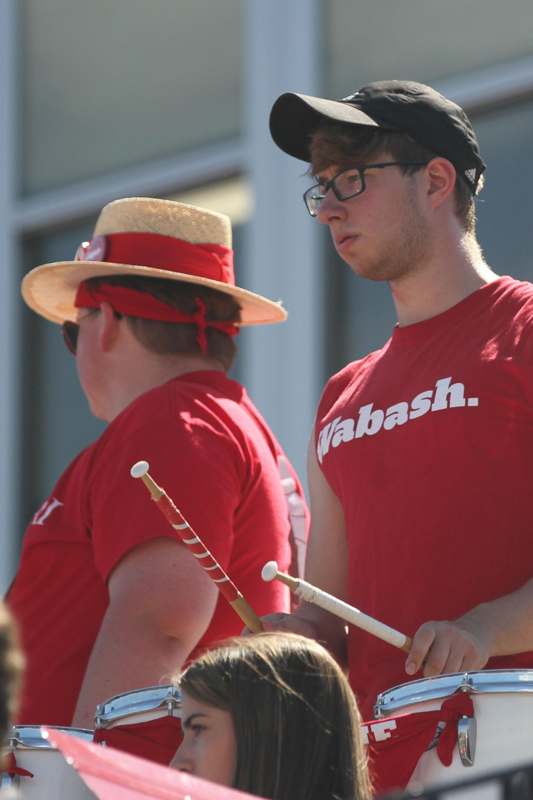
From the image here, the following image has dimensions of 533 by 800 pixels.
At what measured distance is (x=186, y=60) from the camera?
24.0ft

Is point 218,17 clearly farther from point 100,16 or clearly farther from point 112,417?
point 112,417

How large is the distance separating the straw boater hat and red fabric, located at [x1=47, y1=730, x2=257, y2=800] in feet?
7.16

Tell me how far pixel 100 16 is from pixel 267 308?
3.21 meters

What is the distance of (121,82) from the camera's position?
7504 mm

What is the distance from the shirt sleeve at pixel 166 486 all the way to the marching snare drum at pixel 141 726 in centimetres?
49

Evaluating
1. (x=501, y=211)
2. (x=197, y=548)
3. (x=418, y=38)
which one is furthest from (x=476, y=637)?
(x=418, y=38)

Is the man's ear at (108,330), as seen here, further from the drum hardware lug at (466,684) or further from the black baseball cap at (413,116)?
the drum hardware lug at (466,684)

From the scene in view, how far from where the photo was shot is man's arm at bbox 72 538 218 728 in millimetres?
3768

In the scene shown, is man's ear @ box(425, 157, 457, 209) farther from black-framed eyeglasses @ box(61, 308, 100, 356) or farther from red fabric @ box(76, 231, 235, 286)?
black-framed eyeglasses @ box(61, 308, 100, 356)

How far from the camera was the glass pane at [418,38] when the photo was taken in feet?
20.1

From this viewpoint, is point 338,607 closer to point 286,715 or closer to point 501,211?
Answer: point 286,715

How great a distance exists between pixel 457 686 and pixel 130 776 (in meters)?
0.82

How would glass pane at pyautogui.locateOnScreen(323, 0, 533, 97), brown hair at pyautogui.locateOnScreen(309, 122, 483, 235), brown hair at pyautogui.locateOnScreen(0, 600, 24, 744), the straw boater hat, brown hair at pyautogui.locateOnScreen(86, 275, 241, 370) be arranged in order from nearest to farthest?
brown hair at pyautogui.locateOnScreen(0, 600, 24, 744), brown hair at pyautogui.locateOnScreen(309, 122, 483, 235), brown hair at pyautogui.locateOnScreen(86, 275, 241, 370), the straw boater hat, glass pane at pyautogui.locateOnScreen(323, 0, 533, 97)

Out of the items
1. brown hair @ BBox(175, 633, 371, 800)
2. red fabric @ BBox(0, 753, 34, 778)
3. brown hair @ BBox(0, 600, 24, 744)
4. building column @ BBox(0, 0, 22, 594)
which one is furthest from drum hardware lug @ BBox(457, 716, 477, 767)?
building column @ BBox(0, 0, 22, 594)
